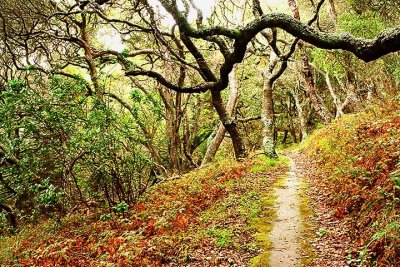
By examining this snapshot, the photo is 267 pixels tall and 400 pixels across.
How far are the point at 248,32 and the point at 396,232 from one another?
15.2ft

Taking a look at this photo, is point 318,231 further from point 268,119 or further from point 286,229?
point 268,119

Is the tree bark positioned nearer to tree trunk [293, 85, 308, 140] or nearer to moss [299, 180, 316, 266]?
moss [299, 180, 316, 266]

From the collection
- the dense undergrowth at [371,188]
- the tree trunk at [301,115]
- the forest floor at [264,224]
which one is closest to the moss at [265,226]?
the forest floor at [264,224]

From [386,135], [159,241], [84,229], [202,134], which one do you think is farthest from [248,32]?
[202,134]

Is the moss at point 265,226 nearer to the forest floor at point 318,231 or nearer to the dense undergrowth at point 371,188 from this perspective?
the forest floor at point 318,231

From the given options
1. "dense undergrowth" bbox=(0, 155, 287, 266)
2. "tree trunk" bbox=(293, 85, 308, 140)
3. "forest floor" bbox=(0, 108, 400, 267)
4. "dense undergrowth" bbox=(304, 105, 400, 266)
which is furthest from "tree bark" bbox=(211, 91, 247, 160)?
"tree trunk" bbox=(293, 85, 308, 140)

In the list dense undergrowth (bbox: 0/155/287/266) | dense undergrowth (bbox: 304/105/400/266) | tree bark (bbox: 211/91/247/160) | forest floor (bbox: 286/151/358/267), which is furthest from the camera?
tree bark (bbox: 211/91/247/160)

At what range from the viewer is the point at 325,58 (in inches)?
843

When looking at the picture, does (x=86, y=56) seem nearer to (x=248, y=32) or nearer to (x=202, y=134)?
(x=248, y=32)

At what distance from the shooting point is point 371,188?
6906mm

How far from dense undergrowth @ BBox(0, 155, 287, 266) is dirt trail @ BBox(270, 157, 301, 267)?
0.22m

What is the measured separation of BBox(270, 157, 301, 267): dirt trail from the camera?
6.06 meters

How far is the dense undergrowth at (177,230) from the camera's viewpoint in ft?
22.5

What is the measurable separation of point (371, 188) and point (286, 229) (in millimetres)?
1782
